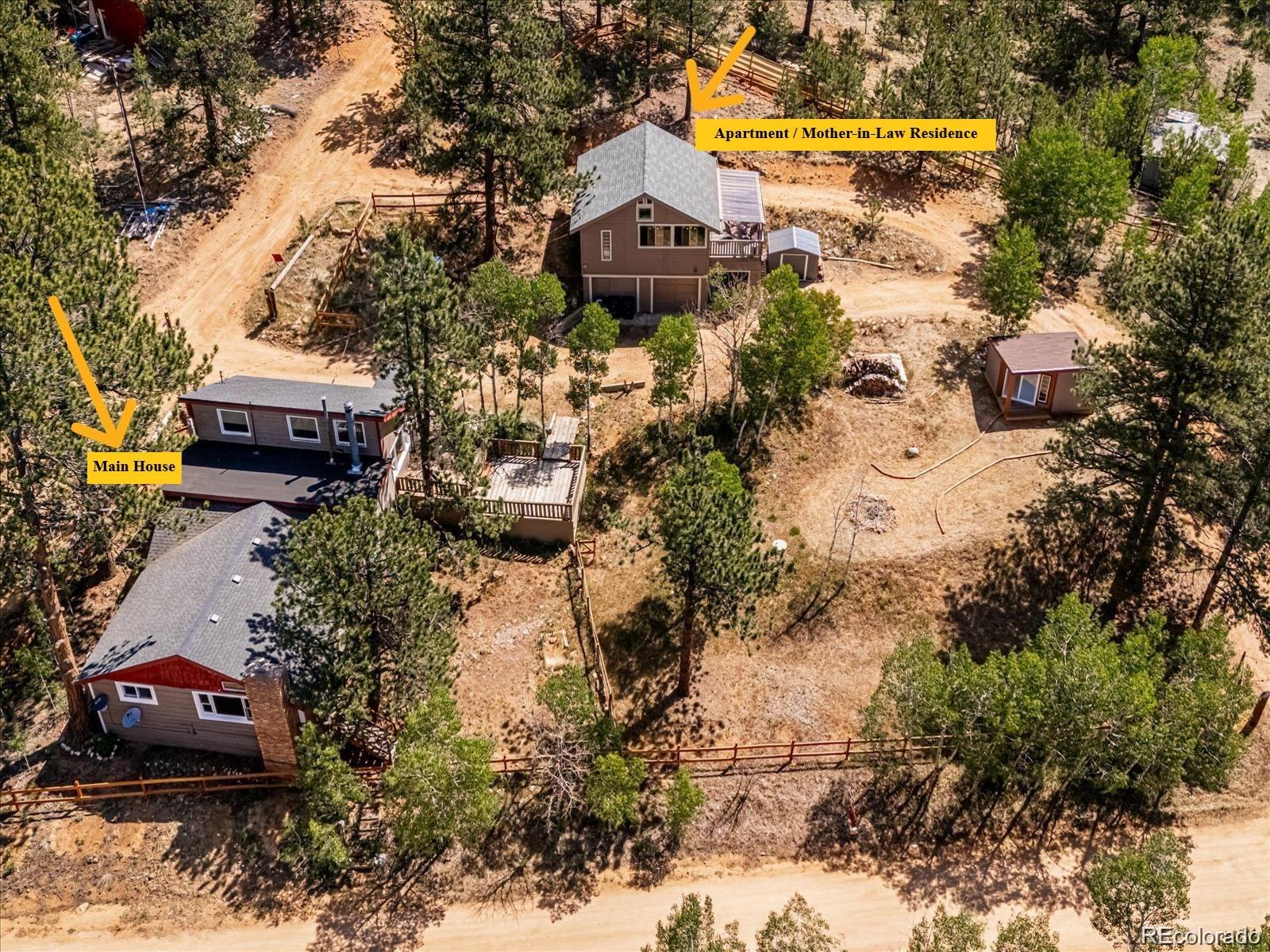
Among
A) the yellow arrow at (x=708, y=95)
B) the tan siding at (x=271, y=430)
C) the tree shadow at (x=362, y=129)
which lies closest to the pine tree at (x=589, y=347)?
the tan siding at (x=271, y=430)

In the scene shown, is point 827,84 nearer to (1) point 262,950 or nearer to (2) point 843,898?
(2) point 843,898

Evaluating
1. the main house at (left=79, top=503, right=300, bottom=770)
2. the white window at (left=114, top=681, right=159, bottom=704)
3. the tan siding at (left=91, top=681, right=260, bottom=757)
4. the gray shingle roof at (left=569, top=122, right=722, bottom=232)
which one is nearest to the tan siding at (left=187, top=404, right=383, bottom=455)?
the main house at (left=79, top=503, right=300, bottom=770)

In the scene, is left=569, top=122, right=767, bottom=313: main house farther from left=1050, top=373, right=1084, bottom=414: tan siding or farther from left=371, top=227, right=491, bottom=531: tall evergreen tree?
left=1050, top=373, right=1084, bottom=414: tan siding

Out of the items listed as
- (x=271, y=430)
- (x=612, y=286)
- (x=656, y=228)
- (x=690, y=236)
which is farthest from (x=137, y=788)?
(x=690, y=236)

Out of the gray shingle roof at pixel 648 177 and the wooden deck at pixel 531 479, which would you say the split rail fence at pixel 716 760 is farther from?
the gray shingle roof at pixel 648 177

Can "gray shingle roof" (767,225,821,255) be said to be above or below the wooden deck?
above
